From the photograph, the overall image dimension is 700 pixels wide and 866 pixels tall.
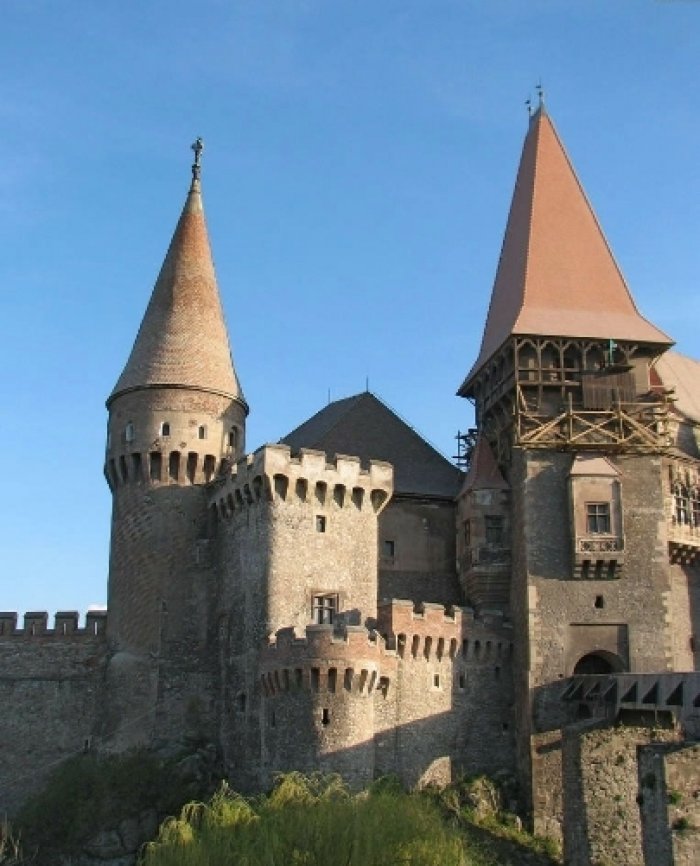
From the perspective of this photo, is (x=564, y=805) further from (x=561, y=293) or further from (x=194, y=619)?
(x=561, y=293)

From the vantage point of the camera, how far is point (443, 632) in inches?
1565

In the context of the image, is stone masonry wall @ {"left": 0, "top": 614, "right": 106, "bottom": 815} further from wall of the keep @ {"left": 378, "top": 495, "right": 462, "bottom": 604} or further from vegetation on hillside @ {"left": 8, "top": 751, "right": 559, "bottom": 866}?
wall of the keep @ {"left": 378, "top": 495, "right": 462, "bottom": 604}

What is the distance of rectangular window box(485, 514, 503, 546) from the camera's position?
139ft

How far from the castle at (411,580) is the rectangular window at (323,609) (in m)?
0.04

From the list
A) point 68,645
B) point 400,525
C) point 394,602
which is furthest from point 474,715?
point 68,645

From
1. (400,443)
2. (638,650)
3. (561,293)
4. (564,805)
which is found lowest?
(564,805)

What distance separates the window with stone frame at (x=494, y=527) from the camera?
1670 inches

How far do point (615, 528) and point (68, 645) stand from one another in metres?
19.2

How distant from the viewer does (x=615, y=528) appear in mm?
40469

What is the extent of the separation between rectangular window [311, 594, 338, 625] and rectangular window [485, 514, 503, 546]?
598 cm

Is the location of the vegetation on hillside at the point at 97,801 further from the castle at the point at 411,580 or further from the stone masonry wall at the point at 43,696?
the stone masonry wall at the point at 43,696

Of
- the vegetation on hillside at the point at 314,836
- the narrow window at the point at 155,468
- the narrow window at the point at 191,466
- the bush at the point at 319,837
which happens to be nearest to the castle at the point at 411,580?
A: the narrow window at the point at 191,466

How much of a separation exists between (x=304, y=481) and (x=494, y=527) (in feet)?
22.2

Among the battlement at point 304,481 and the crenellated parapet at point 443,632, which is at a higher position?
the battlement at point 304,481
